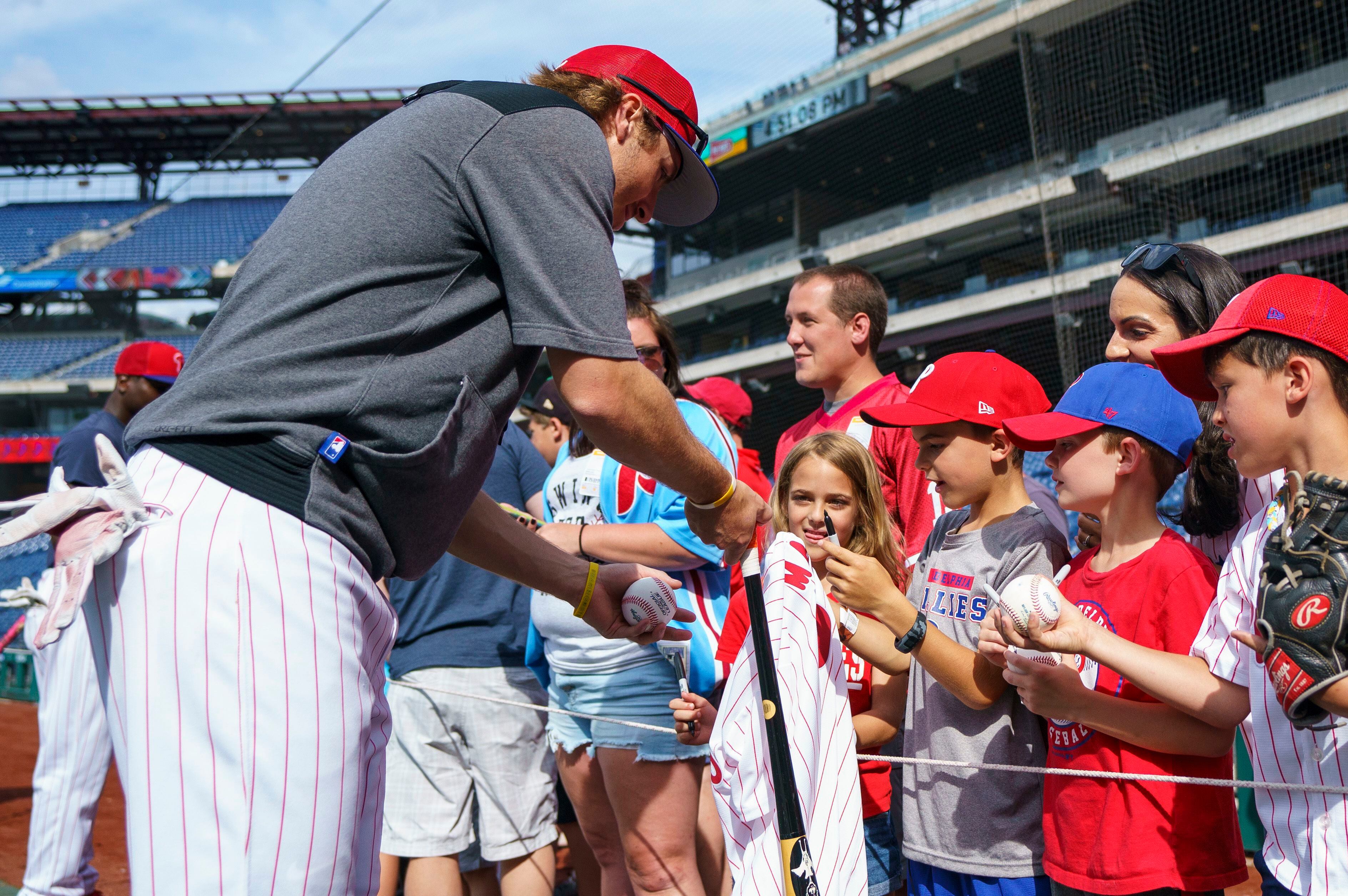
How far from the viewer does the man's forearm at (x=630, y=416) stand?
1.48 m

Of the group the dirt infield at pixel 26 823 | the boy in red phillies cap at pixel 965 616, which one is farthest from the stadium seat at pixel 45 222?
the boy in red phillies cap at pixel 965 616

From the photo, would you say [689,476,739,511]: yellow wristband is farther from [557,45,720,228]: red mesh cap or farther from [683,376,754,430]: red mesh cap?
[683,376,754,430]: red mesh cap

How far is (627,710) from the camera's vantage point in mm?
2805

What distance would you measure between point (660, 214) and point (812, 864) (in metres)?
1.29

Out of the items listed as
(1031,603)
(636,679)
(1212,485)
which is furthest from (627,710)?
(1212,485)

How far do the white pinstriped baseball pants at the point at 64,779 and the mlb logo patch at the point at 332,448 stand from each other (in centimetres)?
190

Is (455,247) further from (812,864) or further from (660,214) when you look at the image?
(812,864)

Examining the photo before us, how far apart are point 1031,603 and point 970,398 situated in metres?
0.85

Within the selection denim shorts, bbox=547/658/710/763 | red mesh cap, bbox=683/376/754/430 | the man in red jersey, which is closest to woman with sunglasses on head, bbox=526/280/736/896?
denim shorts, bbox=547/658/710/763

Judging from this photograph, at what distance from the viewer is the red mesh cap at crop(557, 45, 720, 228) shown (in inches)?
70.0

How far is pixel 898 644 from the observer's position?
2.07 meters

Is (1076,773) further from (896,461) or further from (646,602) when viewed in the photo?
(896,461)

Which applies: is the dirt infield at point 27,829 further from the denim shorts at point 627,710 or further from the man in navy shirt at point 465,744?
the denim shorts at point 627,710

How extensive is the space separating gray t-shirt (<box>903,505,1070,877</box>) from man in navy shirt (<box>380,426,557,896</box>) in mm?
1590
